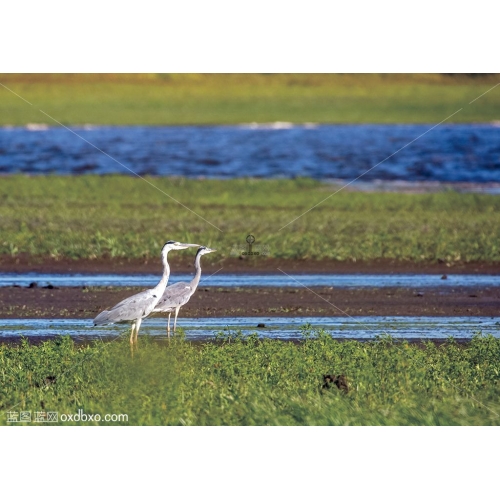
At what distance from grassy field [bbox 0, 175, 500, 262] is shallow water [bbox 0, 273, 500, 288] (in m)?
0.67

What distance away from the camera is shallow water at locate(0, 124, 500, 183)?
20500 mm

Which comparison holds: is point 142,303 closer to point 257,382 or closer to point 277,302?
point 257,382

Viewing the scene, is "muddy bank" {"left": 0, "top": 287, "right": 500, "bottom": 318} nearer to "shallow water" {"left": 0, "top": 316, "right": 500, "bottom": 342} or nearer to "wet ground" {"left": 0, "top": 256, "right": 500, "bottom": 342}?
"wet ground" {"left": 0, "top": 256, "right": 500, "bottom": 342}

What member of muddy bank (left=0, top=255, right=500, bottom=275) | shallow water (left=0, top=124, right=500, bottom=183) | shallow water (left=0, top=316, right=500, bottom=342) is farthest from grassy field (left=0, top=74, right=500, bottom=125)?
shallow water (left=0, top=316, right=500, bottom=342)

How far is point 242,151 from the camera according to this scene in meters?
25.9

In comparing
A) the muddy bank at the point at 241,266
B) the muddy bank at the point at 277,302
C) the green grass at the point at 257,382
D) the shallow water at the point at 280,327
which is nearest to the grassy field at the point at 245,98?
the muddy bank at the point at 241,266

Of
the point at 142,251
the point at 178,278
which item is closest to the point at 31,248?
the point at 142,251

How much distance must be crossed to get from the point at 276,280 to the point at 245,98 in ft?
27.9

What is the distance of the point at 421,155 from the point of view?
65.6 ft

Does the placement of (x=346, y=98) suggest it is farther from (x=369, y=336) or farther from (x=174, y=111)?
(x=369, y=336)

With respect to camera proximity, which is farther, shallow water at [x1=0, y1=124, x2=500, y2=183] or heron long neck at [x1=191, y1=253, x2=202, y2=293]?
shallow water at [x1=0, y1=124, x2=500, y2=183]

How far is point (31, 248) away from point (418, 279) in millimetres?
5030

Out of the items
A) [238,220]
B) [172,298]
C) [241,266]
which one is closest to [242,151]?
[238,220]

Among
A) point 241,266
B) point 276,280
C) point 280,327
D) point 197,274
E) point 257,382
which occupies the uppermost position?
point 197,274
